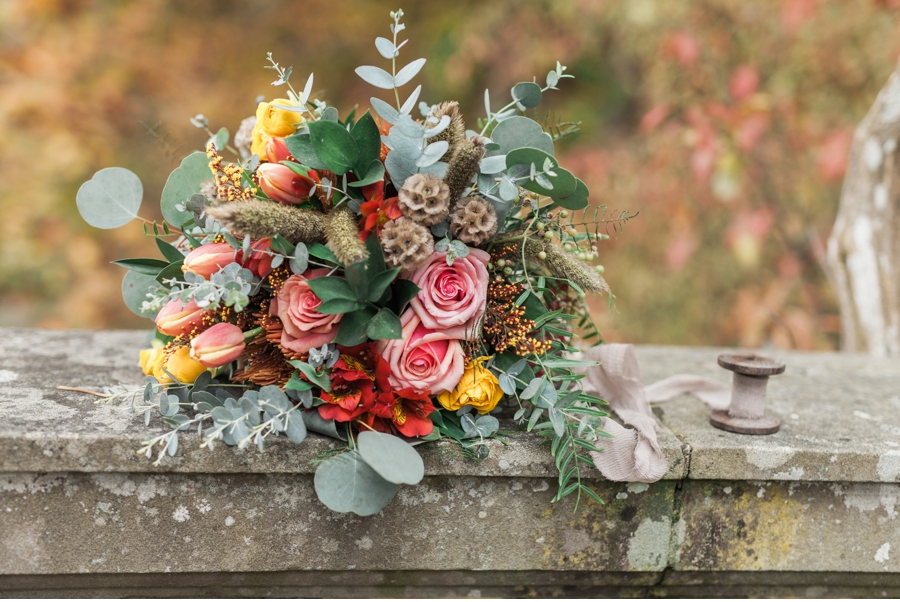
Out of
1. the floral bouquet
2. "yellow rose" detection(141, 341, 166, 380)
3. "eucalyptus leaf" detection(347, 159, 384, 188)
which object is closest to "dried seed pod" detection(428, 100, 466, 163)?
the floral bouquet

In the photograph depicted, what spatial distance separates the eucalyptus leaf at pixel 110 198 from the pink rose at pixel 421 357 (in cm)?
56

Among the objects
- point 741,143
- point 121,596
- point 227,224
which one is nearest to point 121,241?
point 121,596

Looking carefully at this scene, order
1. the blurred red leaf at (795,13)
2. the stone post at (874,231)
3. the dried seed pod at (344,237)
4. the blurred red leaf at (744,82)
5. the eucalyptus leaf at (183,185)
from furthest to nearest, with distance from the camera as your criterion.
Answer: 1. the blurred red leaf at (744,82)
2. the blurred red leaf at (795,13)
3. the stone post at (874,231)
4. the eucalyptus leaf at (183,185)
5. the dried seed pod at (344,237)

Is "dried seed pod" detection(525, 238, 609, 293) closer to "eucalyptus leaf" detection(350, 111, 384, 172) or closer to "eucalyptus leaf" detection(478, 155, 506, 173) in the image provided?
"eucalyptus leaf" detection(478, 155, 506, 173)

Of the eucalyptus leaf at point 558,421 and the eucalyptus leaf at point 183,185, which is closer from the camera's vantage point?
the eucalyptus leaf at point 558,421

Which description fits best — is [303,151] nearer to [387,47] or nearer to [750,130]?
[387,47]

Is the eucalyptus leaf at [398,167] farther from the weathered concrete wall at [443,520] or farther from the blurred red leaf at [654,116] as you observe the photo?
the blurred red leaf at [654,116]

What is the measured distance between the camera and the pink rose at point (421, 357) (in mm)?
1021

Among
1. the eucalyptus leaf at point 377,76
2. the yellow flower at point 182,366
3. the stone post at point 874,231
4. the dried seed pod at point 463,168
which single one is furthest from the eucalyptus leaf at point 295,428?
the stone post at point 874,231

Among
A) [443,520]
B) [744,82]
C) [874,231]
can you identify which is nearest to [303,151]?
[443,520]

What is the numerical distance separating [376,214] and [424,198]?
90mm

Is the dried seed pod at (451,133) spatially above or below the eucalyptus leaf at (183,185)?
above

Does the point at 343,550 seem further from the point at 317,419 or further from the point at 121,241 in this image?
the point at 121,241

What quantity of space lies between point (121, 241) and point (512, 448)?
12.2ft
